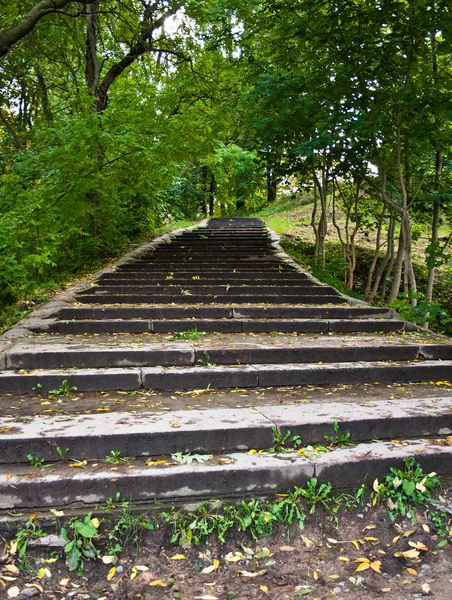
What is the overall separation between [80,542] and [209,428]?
1058mm

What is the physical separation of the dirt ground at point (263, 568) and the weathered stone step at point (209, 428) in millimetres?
595

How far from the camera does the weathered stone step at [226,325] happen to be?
18.5 feet

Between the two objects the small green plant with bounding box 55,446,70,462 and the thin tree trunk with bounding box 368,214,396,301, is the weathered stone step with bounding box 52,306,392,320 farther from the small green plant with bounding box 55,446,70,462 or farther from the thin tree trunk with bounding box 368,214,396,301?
the small green plant with bounding box 55,446,70,462

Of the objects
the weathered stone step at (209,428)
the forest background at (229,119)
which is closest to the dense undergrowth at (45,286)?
the forest background at (229,119)

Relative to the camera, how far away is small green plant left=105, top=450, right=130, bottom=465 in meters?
2.90

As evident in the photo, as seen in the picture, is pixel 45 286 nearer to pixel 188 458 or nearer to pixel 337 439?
pixel 188 458

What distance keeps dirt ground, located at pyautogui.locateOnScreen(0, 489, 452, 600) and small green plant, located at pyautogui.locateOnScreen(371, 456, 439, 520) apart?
12cm

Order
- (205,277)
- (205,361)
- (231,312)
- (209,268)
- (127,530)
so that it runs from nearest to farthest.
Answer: (127,530) < (205,361) < (231,312) < (205,277) < (209,268)

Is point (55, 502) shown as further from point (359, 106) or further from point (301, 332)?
point (359, 106)

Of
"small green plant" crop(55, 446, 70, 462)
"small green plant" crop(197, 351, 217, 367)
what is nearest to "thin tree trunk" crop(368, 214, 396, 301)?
"small green plant" crop(197, 351, 217, 367)

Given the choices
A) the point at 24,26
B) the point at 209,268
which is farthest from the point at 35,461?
the point at 24,26

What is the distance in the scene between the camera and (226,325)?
592 centimetres

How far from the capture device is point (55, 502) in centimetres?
260

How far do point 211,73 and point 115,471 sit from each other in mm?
10697
